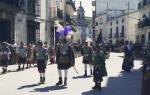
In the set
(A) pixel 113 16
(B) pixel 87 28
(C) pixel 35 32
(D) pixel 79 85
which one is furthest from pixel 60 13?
(B) pixel 87 28

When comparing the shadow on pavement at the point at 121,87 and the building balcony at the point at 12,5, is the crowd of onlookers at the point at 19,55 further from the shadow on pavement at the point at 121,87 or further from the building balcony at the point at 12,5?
the shadow on pavement at the point at 121,87

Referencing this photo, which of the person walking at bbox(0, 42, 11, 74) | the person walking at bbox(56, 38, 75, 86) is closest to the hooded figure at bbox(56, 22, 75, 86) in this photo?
the person walking at bbox(56, 38, 75, 86)

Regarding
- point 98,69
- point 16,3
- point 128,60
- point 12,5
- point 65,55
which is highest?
point 16,3

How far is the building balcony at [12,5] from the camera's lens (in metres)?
28.2

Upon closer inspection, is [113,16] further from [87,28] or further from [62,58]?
[62,58]

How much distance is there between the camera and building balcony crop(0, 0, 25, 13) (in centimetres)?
2815

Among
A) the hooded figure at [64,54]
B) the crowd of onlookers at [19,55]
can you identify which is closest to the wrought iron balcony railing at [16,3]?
the crowd of onlookers at [19,55]

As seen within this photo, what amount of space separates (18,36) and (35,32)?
174 inches

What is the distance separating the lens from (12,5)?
29.2 meters

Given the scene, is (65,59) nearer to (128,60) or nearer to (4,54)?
(4,54)

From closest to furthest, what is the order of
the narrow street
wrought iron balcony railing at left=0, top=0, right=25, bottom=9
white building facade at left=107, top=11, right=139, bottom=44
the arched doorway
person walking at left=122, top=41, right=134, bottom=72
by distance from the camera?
the narrow street < person walking at left=122, top=41, right=134, bottom=72 < wrought iron balcony railing at left=0, top=0, right=25, bottom=9 < the arched doorway < white building facade at left=107, top=11, right=139, bottom=44

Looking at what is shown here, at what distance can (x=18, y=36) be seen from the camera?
31.7 metres

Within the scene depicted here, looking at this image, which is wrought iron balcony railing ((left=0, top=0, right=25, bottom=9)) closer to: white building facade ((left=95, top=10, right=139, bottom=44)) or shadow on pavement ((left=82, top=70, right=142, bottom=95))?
shadow on pavement ((left=82, top=70, right=142, bottom=95))

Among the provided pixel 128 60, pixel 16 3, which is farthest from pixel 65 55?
pixel 16 3
